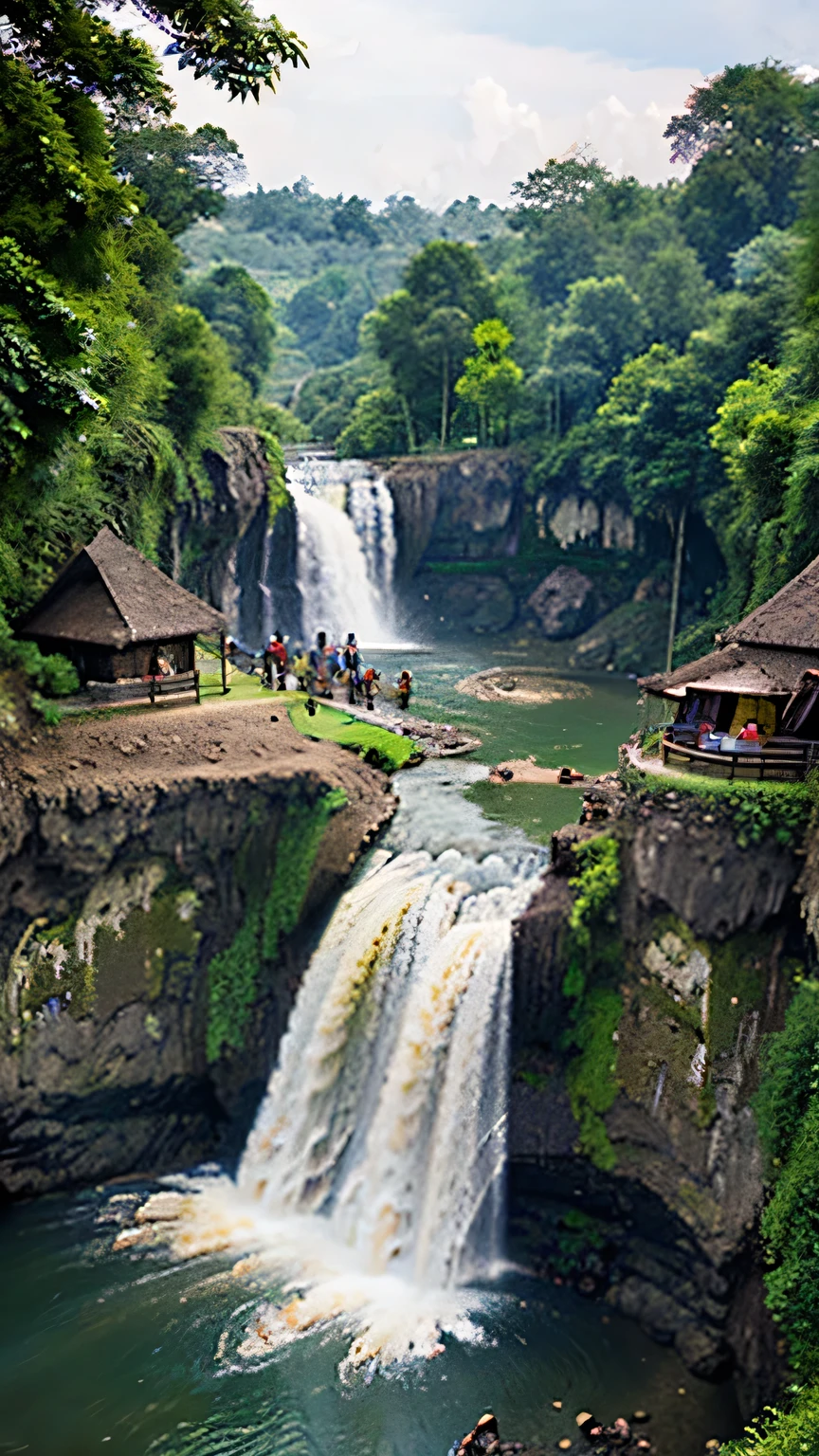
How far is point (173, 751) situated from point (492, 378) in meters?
40.3

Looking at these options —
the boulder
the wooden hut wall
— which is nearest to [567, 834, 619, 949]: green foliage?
the wooden hut wall

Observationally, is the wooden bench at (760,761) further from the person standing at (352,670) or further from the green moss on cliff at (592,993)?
the person standing at (352,670)

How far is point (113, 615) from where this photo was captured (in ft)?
89.1

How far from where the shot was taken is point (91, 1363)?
19.0m

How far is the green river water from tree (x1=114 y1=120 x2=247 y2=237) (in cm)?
3476

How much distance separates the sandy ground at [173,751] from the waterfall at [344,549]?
65.2 feet

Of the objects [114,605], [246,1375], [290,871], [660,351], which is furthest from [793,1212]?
[660,351]

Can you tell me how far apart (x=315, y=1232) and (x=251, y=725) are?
40.0 ft

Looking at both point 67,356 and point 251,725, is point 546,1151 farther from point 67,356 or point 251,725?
point 67,356

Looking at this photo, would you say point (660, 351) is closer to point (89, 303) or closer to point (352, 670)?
point (352, 670)

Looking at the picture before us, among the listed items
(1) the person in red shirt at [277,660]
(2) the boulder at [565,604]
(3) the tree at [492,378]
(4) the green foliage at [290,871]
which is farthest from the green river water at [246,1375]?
(3) the tree at [492,378]

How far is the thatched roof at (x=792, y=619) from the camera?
74.5ft

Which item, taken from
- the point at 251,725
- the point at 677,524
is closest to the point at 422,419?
the point at 677,524

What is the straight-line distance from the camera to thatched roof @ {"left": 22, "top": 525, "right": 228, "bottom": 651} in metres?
27.1
